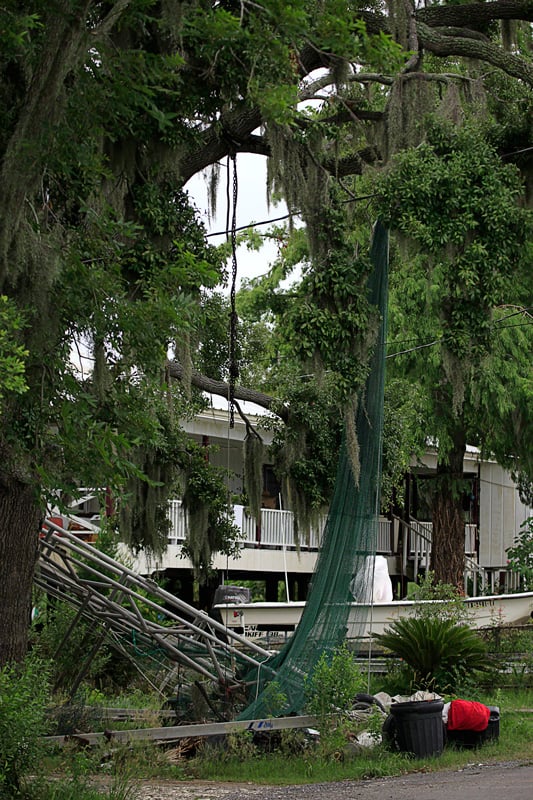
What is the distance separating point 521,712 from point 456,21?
8.54 m

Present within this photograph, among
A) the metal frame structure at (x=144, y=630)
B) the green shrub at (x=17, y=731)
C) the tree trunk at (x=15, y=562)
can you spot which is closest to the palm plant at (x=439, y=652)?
the metal frame structure at (x=144, y=630)

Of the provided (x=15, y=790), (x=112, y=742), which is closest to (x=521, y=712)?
(x=112, y=742)

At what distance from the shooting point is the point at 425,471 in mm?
30359

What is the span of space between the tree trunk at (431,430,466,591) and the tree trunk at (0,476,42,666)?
13.5m

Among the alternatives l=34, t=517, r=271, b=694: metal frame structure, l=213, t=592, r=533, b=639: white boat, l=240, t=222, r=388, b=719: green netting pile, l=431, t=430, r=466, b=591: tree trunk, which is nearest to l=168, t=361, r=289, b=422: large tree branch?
l=240, t=222, r=388, b=719: green netting pile

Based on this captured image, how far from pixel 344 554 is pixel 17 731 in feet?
16.8

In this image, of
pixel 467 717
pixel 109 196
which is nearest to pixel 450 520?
pixel 467 717

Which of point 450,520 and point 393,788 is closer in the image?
point 393,788

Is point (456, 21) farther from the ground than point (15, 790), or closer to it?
farther from the ground

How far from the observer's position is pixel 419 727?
11.4 metres

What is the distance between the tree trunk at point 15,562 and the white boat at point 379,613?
626 cm

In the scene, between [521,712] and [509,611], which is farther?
[509,611]

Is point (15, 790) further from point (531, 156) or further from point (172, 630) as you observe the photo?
point (531, 156)

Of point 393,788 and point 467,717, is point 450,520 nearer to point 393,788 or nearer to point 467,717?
point 467,717
